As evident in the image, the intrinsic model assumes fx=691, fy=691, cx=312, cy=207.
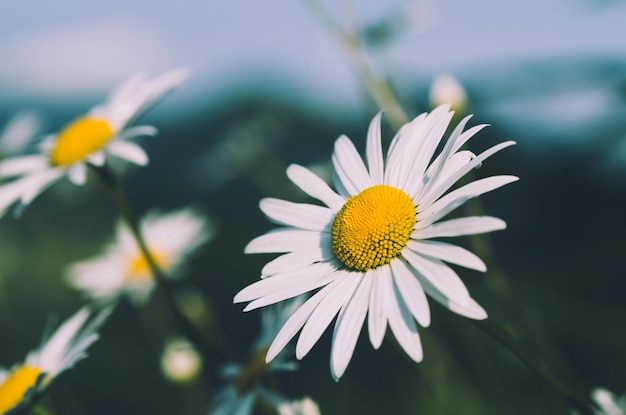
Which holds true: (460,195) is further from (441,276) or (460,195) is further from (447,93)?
(447,93)

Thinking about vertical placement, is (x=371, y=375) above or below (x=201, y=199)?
below

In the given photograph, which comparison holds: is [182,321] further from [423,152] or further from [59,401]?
Answer: [59,401]

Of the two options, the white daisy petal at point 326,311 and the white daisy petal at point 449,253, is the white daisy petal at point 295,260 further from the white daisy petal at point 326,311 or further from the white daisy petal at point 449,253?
the white daisy petal at point 449,253

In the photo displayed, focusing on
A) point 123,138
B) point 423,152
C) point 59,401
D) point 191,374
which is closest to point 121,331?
point 59,401

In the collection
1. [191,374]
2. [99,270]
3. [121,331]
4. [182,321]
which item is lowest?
[121,331]

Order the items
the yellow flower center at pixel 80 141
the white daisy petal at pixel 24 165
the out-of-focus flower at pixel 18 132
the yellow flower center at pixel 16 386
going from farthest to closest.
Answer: the out-of-focus flower at pixel 18 132, the white daisy petal at pixel 24 165, the yellow flower center at pixel 80 141, the yellow flower center at pixel 16 386

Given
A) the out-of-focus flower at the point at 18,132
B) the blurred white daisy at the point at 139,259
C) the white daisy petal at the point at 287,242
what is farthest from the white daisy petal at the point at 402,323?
the out-of-focus flower at the point at 18,132

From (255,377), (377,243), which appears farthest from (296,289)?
(255,377)
